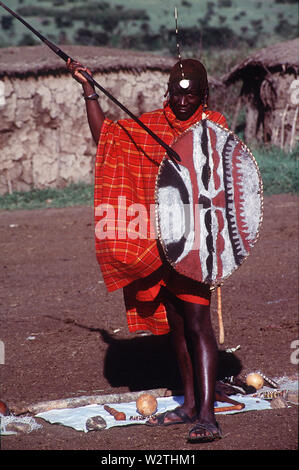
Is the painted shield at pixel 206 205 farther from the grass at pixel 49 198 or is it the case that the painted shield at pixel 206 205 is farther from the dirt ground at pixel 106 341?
the grass at pixel 49 198

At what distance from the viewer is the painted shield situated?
3774 mm

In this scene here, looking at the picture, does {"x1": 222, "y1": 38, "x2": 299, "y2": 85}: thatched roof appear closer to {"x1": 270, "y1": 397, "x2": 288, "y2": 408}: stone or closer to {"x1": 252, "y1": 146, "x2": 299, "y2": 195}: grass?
{"x1": 252, "y1": 146, "x2": 299, "y2": 195}: grass

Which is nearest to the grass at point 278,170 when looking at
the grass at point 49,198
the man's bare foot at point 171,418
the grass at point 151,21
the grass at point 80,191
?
the grass at point 80,191

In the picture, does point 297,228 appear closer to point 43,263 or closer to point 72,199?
point 43,263

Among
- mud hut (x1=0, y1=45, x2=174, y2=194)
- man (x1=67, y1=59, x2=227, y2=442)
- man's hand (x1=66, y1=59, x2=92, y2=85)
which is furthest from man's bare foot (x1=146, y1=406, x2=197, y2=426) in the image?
mud hut (x1=0, y1=45, x2=174, y2=194)

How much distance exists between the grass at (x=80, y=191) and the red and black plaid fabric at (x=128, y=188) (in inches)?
332

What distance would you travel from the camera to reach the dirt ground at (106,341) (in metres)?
3.86

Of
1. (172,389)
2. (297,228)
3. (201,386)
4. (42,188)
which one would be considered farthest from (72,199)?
(201,386)

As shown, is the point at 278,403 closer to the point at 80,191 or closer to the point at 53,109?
the point at 80,191

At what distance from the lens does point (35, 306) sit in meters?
7.01

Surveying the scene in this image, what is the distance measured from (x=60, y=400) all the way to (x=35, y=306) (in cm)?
266

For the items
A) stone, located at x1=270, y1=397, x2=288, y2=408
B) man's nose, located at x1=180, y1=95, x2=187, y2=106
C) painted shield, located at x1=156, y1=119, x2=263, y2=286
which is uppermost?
man's nose, located at x1=180, y1=95, x2=187, y2=106

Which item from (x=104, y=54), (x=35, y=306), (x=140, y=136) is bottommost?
(x=35, y=306)
